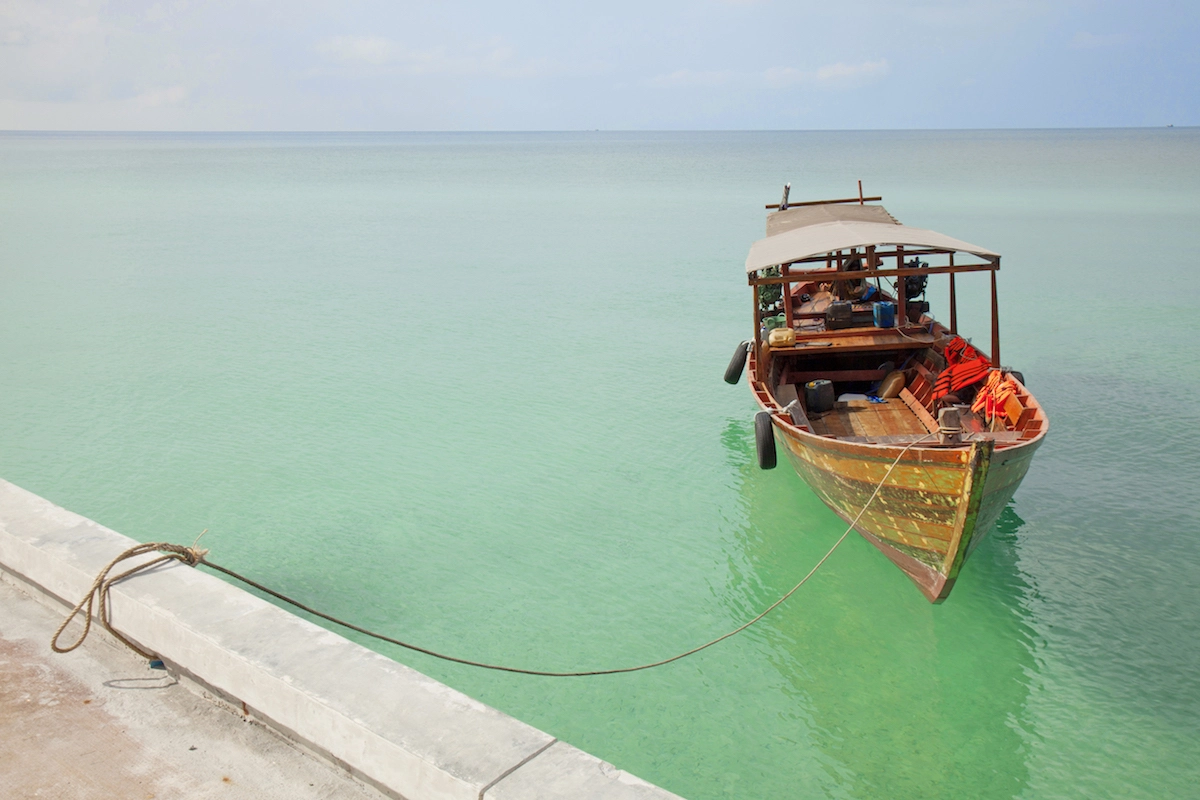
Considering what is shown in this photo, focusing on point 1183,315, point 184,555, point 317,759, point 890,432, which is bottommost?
point 1183,315

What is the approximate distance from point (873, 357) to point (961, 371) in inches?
70.4

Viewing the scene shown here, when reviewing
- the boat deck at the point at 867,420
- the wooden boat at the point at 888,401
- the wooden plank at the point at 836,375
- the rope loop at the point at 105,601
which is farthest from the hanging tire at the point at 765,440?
the rope loop at the point at 105,601

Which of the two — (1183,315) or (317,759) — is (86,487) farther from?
(1183,315)

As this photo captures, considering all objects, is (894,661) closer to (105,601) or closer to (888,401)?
(888,401)

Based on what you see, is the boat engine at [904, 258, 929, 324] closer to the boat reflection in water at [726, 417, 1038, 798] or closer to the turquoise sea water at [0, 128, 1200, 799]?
the turquoise sea water at [0, 128, 1200, 799]

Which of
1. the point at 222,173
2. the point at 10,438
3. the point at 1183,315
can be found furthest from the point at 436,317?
the point at 222,173

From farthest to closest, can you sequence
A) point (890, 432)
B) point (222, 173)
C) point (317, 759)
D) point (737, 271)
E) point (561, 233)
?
point (222, 173) → point (561, 233) → point (737, 271) → point (890, 432) → point (317, 759)

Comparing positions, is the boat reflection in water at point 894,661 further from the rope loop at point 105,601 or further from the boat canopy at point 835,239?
the rope loop at point 105,601

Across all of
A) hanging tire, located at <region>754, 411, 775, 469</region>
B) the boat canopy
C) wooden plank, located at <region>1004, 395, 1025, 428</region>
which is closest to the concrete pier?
hanging tire, located at <region>754, 411, 775, 469</region>

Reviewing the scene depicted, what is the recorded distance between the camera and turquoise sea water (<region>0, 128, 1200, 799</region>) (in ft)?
20.3

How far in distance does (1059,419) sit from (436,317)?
1170cm

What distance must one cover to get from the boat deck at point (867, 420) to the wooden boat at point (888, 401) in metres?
0.02

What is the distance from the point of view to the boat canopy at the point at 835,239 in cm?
907

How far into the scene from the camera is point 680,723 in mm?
6246
